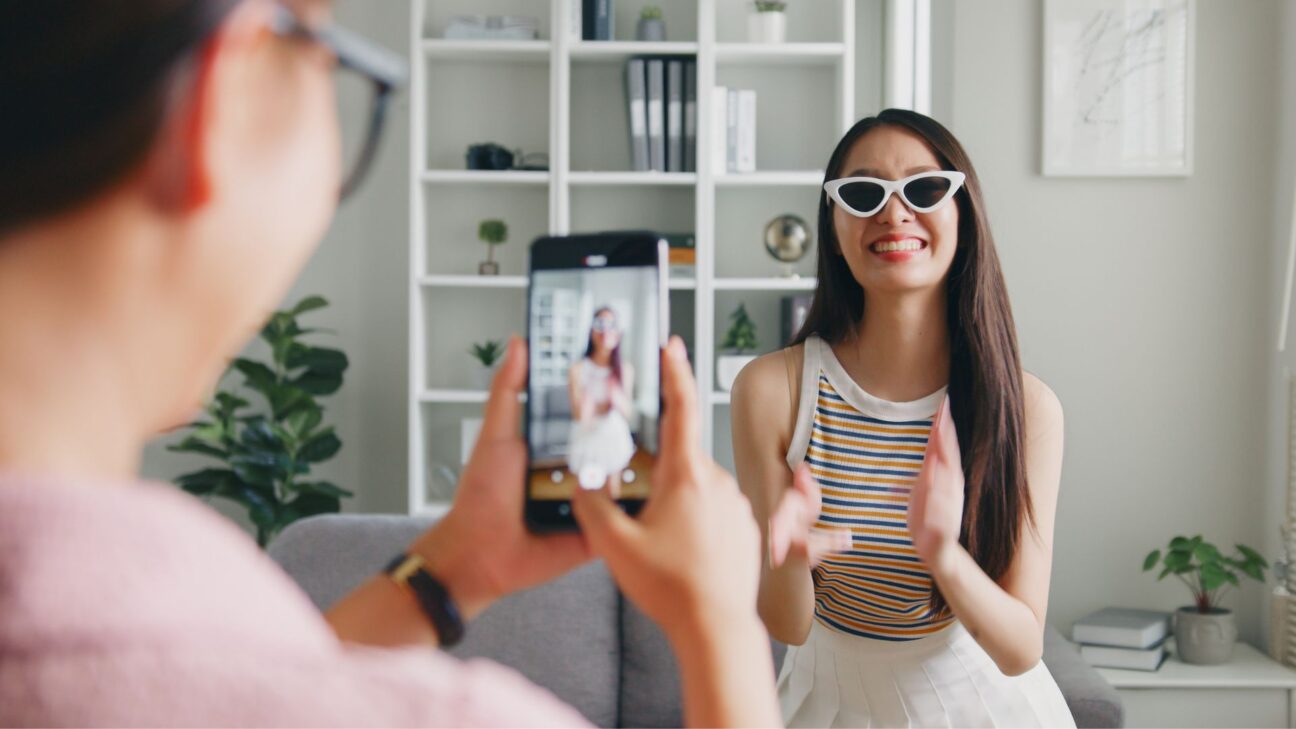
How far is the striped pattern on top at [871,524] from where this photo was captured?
163cm

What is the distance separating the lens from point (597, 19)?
3.94m

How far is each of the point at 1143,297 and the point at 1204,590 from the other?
2.76ft

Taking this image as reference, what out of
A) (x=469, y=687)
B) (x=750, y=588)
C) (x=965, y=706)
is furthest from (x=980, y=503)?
(x=469, y=687)

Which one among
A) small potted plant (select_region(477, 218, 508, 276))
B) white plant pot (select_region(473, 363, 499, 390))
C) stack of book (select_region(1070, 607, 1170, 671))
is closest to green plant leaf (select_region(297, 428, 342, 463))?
white plant pot (select_region(473, 363, 499, 390))

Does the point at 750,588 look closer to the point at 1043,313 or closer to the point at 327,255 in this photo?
the point at 1043,313

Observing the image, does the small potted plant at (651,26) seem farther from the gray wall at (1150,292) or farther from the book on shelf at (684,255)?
the gray wall at (1150,292)

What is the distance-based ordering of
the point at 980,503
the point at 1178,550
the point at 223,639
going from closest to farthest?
the point at 223,639
the point at 980,503
the point at 1178,550

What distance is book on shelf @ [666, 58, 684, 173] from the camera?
3.91m

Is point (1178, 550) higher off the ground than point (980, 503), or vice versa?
point (980, 503)

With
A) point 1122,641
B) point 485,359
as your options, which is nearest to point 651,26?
point 485,359

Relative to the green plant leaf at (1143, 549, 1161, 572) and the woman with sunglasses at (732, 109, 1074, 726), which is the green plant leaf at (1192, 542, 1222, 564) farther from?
the woman with sunglasses at (732, 109, 1074, 726)

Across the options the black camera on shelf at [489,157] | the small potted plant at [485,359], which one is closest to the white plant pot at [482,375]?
the small potted plant at [485,359]

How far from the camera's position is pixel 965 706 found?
1617 mm

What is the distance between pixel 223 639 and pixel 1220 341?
11.4 ft
